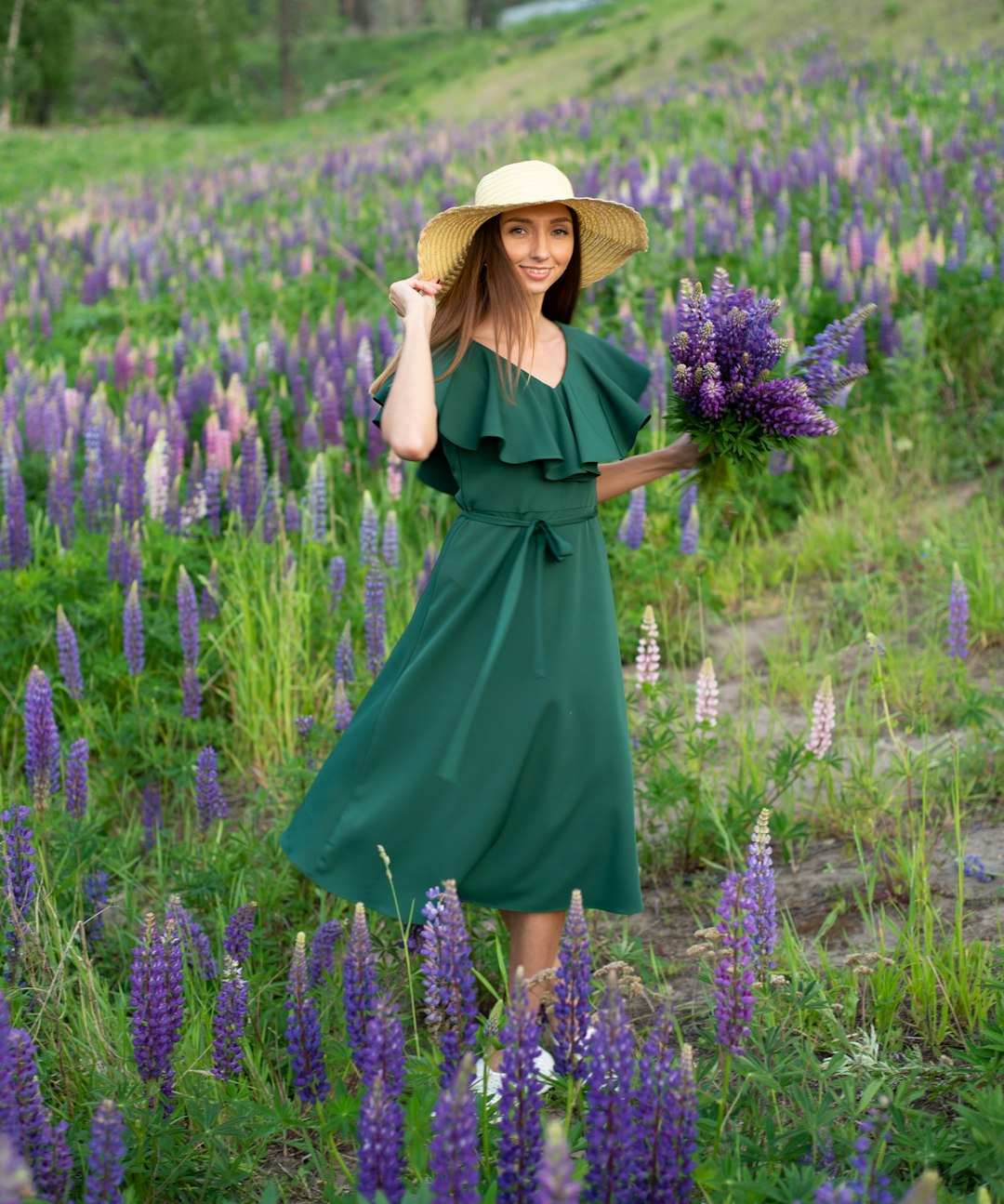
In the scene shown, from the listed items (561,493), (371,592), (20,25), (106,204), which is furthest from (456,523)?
(20,25)

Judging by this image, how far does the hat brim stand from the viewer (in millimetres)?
2648

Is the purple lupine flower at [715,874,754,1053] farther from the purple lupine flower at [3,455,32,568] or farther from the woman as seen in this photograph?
the purple lupine flower at [3,455,32,568]

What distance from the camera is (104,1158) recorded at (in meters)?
1.60

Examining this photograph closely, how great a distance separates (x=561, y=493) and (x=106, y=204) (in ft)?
36.3

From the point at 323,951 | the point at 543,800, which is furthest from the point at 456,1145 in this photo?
the point at 323,951

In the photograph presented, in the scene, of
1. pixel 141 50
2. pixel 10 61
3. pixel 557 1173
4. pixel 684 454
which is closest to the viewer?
pixel 557 1173

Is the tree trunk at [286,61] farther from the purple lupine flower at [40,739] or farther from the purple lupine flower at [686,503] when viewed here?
the purple lupine flower at [40,739]

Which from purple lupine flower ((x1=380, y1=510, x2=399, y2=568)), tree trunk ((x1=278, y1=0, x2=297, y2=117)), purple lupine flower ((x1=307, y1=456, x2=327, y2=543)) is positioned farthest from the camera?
tree trunk ((x1=278, y1=0, x2=297, y2=117))

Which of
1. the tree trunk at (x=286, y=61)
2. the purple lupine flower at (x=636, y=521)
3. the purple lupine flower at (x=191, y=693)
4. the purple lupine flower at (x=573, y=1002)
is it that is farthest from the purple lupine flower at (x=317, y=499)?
the tree trunk at (x=286, y=61)

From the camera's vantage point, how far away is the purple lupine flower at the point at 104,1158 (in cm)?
158

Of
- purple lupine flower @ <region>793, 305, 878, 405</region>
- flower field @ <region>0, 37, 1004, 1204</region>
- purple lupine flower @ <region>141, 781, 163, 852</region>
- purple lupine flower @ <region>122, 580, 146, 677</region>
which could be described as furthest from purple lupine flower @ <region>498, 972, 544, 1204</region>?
purple lupine flower @ <region>122, 580, 146, 677</region>

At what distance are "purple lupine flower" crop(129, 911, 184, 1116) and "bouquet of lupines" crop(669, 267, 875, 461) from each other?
4.97 feet

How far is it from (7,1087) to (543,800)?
3.86 ft

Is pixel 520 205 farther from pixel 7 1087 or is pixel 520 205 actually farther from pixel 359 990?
pixel 7 1087
